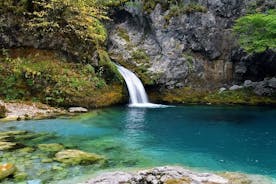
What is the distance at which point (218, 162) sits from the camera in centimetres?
1174

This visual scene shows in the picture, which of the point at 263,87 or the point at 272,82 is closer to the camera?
→ the point at 272,82

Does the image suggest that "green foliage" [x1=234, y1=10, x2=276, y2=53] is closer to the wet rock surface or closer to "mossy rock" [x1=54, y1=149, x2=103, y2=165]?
the wet rock surface

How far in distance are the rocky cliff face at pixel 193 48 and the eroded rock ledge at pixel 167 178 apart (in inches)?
736

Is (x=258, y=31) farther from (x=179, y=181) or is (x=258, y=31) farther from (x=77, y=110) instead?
(x=179, y=181)

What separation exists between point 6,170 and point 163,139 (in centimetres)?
683

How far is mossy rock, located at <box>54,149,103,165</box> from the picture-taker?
1123 cm

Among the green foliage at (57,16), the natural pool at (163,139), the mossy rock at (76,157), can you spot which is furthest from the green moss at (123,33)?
the mossy rock at (76,157)

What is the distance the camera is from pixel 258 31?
23734 millimetres

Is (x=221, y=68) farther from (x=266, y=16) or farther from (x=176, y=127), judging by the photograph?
(x=176, y=127)

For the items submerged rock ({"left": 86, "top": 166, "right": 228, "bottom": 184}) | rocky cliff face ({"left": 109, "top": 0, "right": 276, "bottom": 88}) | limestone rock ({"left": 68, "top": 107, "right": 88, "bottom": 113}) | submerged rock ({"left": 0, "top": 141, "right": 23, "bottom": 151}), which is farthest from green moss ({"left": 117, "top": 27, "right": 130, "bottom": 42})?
submerged rock ({"left": 86, "top": 166, "right": 228, "bottom": 184})

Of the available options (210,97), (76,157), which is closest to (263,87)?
(210,97)

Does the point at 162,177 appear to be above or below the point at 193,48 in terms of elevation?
below

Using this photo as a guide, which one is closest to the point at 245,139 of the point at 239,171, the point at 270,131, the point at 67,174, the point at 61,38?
the point at 270,131

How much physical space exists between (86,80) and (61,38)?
10.6 ft
